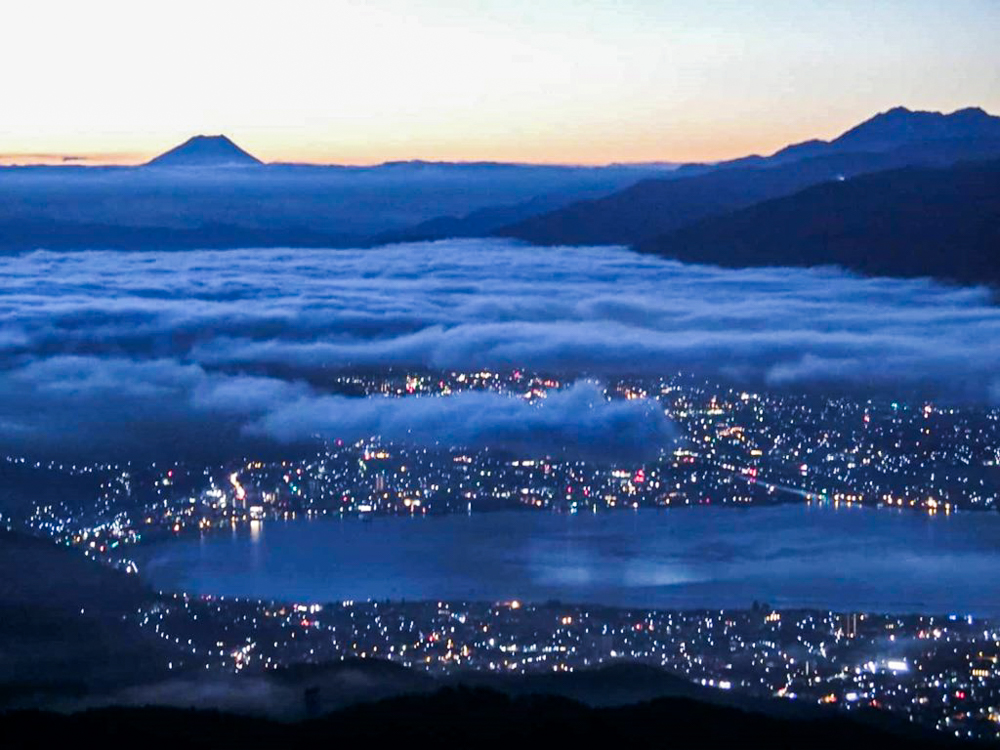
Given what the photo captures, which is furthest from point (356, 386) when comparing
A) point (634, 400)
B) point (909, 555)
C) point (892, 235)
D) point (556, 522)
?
point (892, 235)

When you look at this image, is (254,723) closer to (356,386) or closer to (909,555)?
(909,555)

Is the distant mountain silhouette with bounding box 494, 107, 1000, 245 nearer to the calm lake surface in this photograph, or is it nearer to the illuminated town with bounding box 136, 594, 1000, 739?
the calm lake surface

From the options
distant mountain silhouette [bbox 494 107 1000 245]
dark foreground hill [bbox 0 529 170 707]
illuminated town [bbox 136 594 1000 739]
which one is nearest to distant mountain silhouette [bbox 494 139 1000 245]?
distant mountain silhouette [bbox 494 107 1000 245]

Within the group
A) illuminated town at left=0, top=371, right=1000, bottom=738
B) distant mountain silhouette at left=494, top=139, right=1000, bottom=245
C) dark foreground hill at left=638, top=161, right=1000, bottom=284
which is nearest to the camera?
illuminated town at left=0, top=371, right=1000, bottom=738

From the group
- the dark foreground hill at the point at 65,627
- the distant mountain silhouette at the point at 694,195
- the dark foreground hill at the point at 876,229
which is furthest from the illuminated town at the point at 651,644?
the distant mountain silhouette at the point at 694,195

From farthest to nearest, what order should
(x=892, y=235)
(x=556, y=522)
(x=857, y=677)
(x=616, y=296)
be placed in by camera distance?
(x=892, y=235) < (x=616, y=296) < (x=556, y=522) < (x=857, y=677)

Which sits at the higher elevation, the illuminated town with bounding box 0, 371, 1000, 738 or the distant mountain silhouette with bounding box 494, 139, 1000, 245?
the distant mountain silhouette with bounding box 494, 139, 1000, 245

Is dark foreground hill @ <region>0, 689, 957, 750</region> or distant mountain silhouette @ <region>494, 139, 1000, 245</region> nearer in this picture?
dark foreground hill @ <region>0, 689, 957, 750</region>
